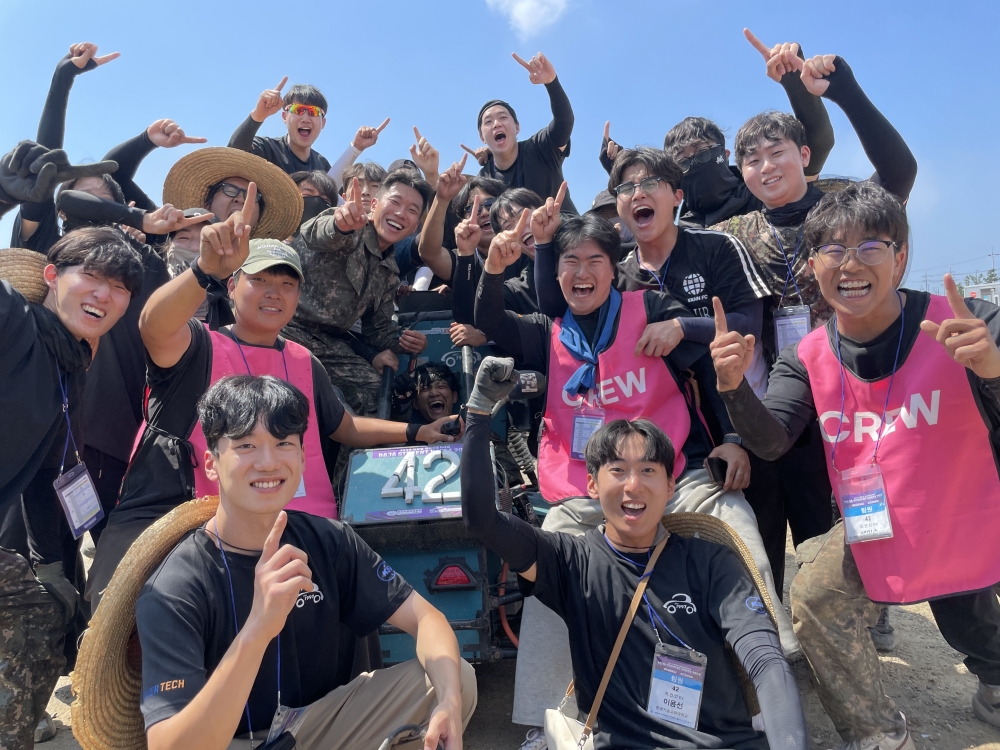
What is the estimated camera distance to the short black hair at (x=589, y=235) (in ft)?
11.8

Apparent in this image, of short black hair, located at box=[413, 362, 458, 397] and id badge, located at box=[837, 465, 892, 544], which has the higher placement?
short black hair, located at box=[413, 362, 458, 397]

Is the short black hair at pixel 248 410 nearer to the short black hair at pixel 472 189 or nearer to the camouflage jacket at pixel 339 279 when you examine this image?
the camouflage jacket at pixel 339 279

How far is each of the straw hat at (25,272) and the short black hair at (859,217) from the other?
3.25 m

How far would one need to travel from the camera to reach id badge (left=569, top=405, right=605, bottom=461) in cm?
339

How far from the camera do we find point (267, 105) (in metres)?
5.50

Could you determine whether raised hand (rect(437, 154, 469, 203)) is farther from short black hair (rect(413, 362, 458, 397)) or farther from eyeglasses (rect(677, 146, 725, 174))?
eyeglasses (rect(677, 146, 725, 174))

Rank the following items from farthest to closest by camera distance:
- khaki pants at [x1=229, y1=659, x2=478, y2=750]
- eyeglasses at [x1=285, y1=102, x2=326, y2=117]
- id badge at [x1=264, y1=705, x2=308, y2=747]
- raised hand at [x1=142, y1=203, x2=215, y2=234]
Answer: eyeglasses at [x1=285, y1=102, x2=326, y2=117] → raised hand at [x1=142, y1=203, x2=215, y2=234] → khaki pants at [x1=229, y1=659, x2=478, y2=750] → id badge at [x1=264, y1=705, x2=308, y2=747]

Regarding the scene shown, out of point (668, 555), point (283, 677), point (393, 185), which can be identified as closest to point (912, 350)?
point (668, 555)

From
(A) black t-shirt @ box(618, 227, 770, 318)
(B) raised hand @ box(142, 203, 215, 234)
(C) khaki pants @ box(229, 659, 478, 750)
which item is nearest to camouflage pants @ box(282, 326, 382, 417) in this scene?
(B) raised hand @ box(142, 203, 215, 234)

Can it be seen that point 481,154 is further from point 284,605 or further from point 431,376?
point 284,605

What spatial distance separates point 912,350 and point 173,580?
280cm

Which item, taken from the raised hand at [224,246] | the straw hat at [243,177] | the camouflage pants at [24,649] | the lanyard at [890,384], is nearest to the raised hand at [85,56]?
the straw hat at [243,177]

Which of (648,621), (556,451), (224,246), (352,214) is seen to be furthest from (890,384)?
(352,214)

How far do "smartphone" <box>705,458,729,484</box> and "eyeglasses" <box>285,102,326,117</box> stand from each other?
474 centimetres
